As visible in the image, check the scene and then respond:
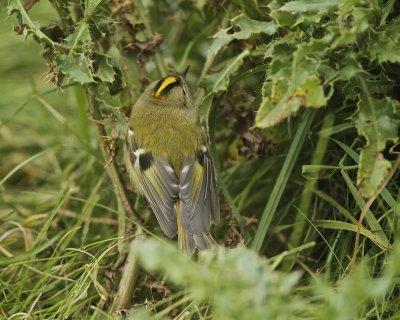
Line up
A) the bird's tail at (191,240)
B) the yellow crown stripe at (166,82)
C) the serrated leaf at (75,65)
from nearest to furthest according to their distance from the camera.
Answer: the serrated leaf at (75,65) → the bird's tail at (191,240) → the yellow crown stripe at (166,82)

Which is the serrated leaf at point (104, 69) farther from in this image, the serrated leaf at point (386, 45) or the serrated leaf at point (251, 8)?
the serrated leaf at point (386, 45)

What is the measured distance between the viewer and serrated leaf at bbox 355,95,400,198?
250 centimetres

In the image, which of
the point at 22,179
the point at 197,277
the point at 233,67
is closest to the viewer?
the point at 197,277

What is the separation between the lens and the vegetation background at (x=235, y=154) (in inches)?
102

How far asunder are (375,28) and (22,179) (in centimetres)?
236

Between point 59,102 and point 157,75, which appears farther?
point 59,102

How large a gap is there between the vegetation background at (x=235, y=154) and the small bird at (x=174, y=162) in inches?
3.7

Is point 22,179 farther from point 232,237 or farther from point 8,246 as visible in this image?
point 232,237

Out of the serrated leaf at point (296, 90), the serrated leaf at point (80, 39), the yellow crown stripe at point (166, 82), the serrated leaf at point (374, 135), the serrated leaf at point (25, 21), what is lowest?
the serrated leaf at point (374, 135)

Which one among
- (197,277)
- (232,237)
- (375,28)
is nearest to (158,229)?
(232,237)

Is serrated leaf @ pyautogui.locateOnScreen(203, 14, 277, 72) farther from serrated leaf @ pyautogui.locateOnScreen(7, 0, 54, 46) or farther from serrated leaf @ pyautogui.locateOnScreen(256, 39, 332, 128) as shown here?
serrated leaf @ pyautogui.locateOnScreen(7, 0, 54, 46)

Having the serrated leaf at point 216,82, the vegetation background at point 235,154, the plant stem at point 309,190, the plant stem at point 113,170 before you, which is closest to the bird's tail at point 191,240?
the vegetation background at point 235,154

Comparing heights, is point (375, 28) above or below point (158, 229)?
above

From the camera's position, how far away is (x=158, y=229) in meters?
3.38
